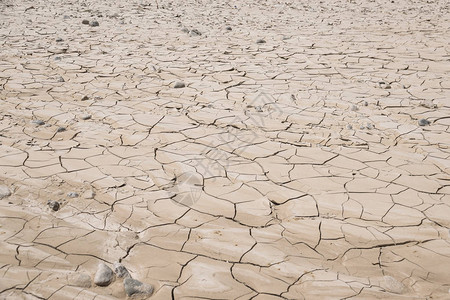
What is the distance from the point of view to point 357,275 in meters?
1.68

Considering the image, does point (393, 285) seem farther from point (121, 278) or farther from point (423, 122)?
point (423, 122)

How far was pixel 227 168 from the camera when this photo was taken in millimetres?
2486

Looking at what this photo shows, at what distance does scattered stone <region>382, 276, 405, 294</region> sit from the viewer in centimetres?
160

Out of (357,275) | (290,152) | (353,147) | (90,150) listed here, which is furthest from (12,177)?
(353,147)

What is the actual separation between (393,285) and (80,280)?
133 cm

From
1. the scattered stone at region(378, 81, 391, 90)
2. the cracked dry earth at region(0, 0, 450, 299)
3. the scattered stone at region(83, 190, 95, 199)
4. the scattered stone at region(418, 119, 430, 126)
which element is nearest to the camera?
the cracked dry earth at region(0, 0, 450, 299)

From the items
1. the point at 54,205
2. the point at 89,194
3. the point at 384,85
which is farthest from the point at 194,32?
the point at 54,205

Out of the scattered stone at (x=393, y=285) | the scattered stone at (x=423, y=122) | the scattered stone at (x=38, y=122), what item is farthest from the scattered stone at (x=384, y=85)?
the scattered stone at (x=38, y=122)

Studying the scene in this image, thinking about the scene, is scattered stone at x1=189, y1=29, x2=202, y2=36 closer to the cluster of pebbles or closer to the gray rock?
the gray rock

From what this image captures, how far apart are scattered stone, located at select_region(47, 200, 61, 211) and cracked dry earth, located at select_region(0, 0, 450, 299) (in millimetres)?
16

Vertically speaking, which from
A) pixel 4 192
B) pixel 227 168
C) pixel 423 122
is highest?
pixel 423 122

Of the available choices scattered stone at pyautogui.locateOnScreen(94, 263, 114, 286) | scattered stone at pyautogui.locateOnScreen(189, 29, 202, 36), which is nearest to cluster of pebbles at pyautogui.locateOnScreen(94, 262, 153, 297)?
scattered stone at pyautogui.locateOnScreen(94, 263, 114, 286)

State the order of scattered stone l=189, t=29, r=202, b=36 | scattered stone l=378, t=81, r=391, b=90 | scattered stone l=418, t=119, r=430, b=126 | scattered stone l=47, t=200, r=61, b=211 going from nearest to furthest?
scattered stone l=47, t=200, r=61, b=211, scattered stone l=418, t=119, r=430, b=126, scattered stone l=378, t=81, r=391, b=90, scattered stone l=189, t=29, r=202, b=36

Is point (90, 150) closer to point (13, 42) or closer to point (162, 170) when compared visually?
point (162, 170)
